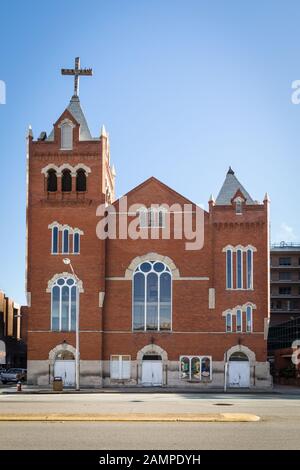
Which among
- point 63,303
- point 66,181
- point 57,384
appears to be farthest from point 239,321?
point 66,181

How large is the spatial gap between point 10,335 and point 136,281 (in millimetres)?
47396

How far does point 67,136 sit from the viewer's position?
60531 millimetres

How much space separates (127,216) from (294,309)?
192ft

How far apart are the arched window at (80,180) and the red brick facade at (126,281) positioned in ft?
1.93

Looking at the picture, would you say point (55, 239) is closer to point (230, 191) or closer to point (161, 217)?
point (161, 217)

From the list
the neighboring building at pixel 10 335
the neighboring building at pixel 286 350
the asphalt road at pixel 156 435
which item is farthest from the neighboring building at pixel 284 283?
the asphalt road at pixel 156 435

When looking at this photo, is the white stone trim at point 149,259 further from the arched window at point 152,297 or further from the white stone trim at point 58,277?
the white stone trim at point 58,277

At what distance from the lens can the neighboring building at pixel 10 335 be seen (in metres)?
95.2

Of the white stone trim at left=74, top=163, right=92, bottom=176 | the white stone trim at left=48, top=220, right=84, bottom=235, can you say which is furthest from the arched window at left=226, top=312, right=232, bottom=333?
the white stone trim at left=74, top=163, right=92, bottom=176

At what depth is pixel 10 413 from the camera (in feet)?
89.6

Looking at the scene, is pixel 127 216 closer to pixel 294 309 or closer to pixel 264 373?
pixel 264 373

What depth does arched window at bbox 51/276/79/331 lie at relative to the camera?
5853 centimetres

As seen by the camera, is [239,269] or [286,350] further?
[286,350]

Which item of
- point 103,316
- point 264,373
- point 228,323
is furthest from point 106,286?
point 264,373
